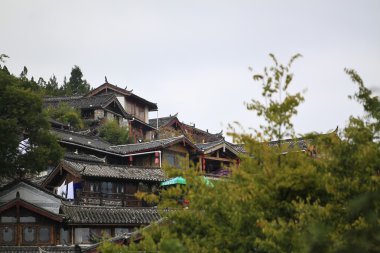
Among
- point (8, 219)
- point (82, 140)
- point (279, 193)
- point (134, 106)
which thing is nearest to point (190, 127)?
point (134, 106)

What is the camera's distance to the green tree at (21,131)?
29.8 meters

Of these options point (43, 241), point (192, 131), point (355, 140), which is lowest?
point (43, 241)

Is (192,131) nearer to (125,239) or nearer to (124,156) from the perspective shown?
(124,156)

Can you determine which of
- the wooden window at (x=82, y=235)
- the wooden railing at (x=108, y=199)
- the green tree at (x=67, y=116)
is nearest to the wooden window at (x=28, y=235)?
the wooden window at (x=82, y=235)

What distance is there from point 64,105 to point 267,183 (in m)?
51.5

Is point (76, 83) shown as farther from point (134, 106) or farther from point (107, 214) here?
point (107, 214)

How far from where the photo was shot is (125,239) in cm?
2666

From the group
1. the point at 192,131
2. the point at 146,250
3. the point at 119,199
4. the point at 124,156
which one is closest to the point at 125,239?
the point at 119,199

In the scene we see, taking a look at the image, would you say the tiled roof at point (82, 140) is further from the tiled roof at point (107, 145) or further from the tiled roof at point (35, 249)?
the tiled roof at point (35, 249)

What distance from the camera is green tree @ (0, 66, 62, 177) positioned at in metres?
29.8

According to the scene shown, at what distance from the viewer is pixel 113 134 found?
2308 inches

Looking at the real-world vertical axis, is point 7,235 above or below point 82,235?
above

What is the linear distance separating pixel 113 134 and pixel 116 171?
65.0 feet

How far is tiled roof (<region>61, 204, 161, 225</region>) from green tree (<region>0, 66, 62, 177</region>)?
3561 millimetres
